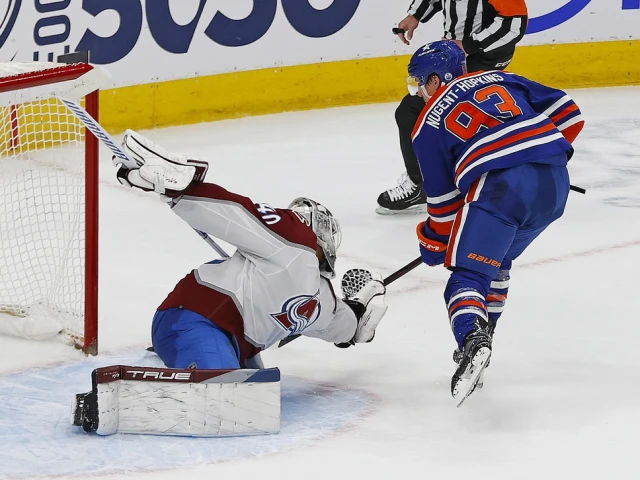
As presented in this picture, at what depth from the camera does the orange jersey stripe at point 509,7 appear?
14.7 ft

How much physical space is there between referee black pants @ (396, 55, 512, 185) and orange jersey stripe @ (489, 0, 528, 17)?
0.17m

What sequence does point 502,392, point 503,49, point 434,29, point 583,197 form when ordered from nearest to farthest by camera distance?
point 502,392 → point 503,49 → point 583,197 → point 434,29

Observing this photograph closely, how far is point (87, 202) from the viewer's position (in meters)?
2.87

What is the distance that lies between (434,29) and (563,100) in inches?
132

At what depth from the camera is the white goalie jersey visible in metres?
2.45

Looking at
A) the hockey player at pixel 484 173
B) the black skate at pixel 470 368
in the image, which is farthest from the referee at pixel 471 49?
the black skate at pixel 470 368

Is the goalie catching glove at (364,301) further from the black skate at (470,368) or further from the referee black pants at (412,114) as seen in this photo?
the referee black pants at (412,114)

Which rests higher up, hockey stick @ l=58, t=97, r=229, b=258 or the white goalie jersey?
hockey stick @ l=58, t=97, r=229, b=258

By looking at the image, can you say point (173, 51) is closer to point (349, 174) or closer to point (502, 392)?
point (349, 174)

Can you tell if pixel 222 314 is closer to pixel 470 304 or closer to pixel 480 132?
pixel 470 304

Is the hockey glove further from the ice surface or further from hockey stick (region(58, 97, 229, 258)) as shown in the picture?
hockey stick (region(58, 97, 229, 258))

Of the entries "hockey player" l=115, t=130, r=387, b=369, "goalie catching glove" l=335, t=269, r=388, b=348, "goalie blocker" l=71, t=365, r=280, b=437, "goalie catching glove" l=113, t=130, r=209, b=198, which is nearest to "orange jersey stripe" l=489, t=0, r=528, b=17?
"goalie catching glove" l=335, t=269, r=388, b=348

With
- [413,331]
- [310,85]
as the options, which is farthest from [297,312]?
[310,85]

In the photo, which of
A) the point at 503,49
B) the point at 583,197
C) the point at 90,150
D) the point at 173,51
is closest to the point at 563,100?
the point at 90,150
